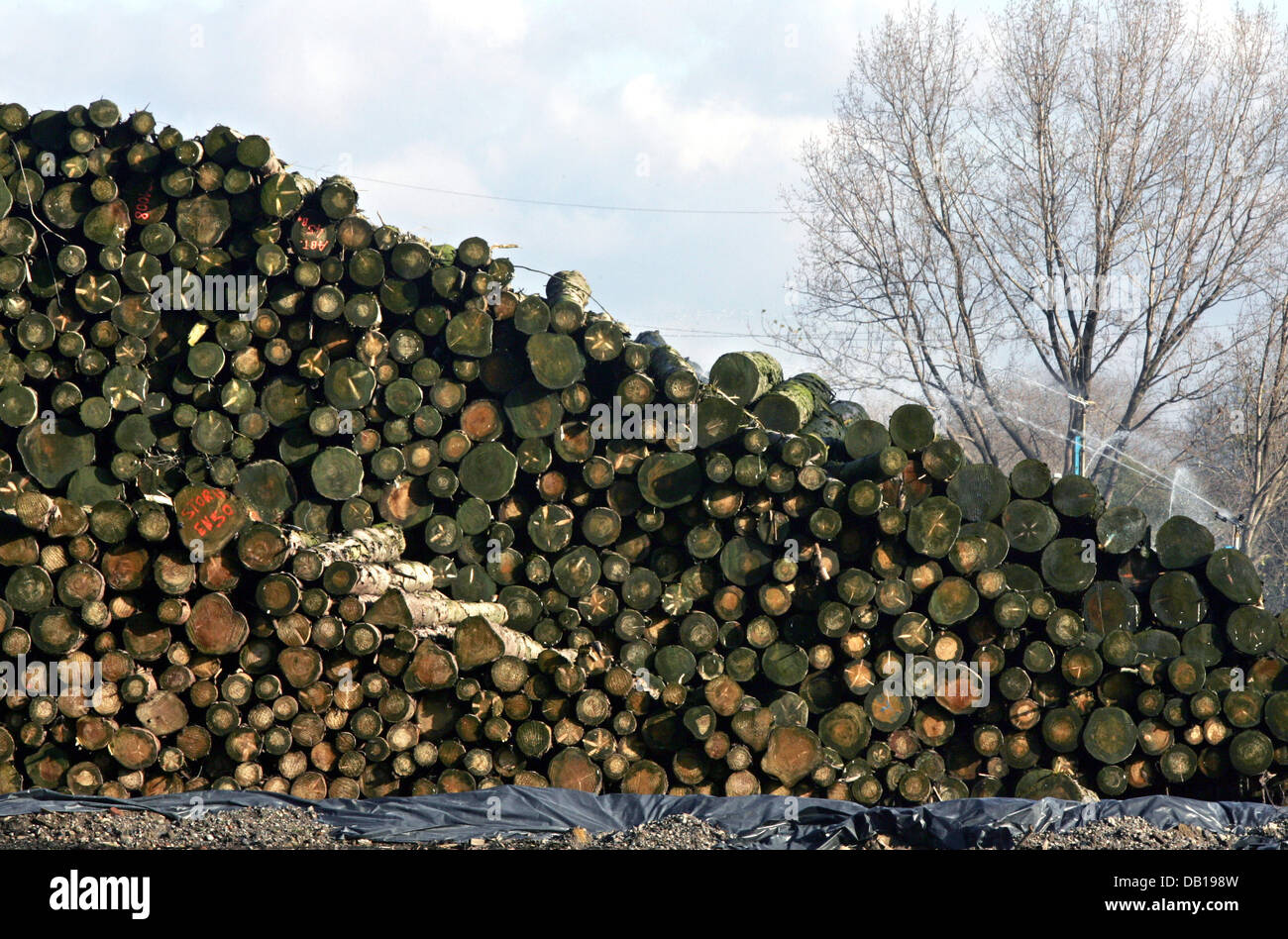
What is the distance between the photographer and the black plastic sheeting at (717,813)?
5367 mm

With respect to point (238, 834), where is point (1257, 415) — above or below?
above

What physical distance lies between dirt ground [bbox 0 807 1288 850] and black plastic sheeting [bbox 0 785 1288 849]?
90 mm

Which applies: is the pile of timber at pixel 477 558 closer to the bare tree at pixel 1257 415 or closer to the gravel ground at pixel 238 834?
the gravel ground at pixel 238 834

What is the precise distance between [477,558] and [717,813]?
7.45 ft

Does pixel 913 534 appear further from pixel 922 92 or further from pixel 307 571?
pixel 922 92

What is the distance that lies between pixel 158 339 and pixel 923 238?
1545 centimetres

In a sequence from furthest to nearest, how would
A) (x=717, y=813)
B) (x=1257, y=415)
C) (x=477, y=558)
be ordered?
(x=1257, y=415), (x=477, y=558), (x=717, y=813)

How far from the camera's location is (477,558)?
689cm

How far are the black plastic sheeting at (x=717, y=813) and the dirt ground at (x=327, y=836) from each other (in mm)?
90

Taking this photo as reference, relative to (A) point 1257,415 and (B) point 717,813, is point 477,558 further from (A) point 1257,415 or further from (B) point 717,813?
(A) point 1257,415

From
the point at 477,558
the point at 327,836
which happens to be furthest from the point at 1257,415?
the point at 327,836

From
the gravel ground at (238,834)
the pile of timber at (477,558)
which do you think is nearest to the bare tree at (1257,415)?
the pile of timber at (477,558)

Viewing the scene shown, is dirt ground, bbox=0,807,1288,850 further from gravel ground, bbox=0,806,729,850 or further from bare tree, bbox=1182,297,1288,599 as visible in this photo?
bare tree, bbox=1182,297,1288,599
